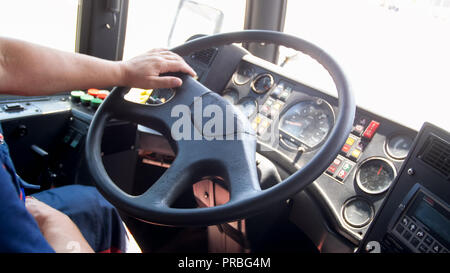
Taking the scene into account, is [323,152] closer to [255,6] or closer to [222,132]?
[222,132]

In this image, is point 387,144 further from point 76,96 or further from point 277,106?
point 76,96

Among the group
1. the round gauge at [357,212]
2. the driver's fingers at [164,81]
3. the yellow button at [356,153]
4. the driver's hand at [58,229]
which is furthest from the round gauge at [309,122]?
the driver's hand at [58,229]

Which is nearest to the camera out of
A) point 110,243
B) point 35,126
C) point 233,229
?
point 110,243

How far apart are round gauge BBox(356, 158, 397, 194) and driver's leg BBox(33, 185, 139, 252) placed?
2.42 ft

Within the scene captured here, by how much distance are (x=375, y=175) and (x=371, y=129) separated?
0.15 meters

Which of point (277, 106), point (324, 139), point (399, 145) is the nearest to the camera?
point (399, 145)

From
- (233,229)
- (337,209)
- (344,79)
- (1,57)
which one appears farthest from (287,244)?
(1,57)

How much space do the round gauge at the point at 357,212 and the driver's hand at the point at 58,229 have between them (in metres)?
0.73

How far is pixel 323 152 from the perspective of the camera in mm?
746

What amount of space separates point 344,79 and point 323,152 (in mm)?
213

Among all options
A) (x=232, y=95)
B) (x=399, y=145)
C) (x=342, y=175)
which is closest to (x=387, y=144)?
(x=399, y=145)

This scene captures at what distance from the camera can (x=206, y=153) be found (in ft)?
2.93

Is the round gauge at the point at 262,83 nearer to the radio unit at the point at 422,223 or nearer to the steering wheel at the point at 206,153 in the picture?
the steering wheel at the point at 206,153

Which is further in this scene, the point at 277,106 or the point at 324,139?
the point at 277,106
